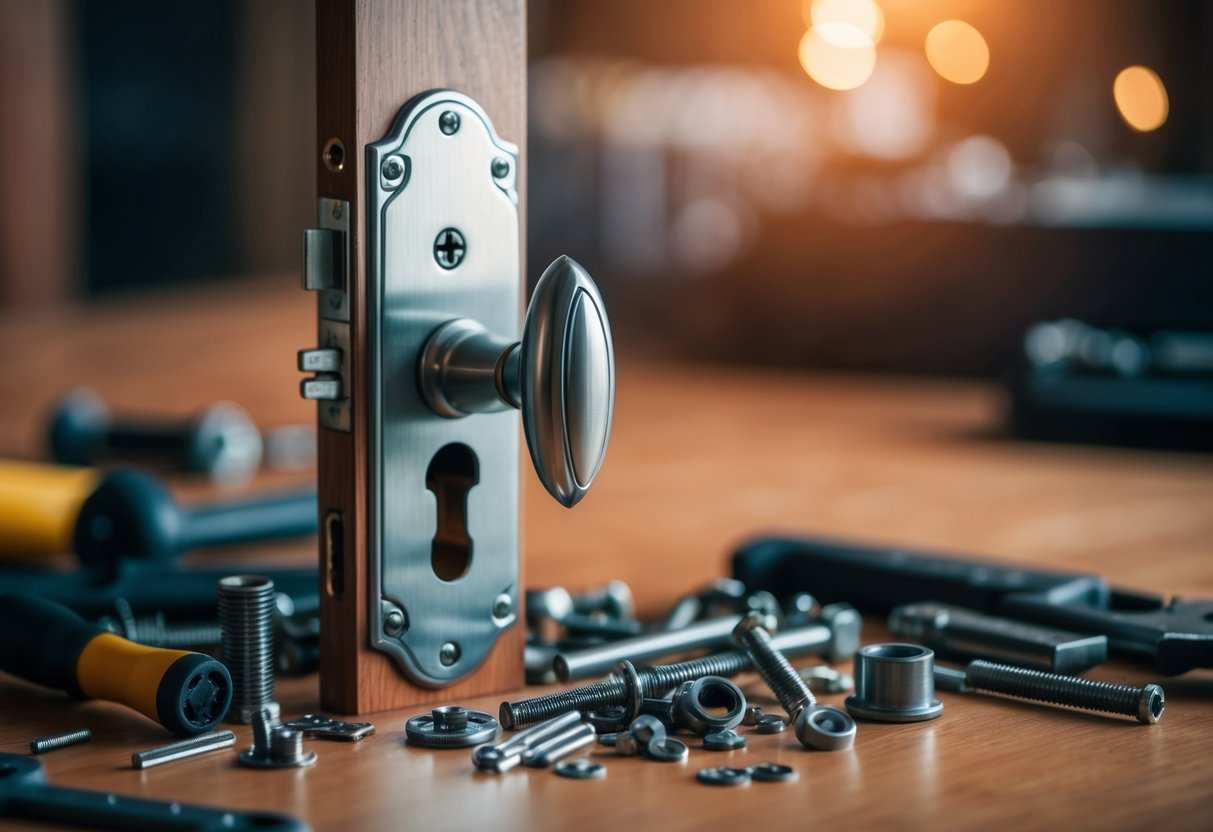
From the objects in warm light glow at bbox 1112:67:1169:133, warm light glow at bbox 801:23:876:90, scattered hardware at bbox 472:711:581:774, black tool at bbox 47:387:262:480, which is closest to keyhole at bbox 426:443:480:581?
scattered hardware at bbox 472:711:581:774

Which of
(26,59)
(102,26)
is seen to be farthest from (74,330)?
(102,26)

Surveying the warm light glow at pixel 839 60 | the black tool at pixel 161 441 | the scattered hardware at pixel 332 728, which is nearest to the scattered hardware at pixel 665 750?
the scattered hardware at pixel 332 728

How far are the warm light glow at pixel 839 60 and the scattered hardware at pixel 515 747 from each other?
332 cm

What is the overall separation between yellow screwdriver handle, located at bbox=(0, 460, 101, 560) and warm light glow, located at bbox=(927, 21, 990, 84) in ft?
10.9

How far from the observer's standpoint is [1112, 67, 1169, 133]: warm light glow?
14.1 ft

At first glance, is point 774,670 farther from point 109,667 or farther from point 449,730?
point 109,667

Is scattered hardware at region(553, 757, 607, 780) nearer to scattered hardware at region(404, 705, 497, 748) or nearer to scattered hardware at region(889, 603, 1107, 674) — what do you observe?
scattered hardware at region(404, 705, 497, 748)

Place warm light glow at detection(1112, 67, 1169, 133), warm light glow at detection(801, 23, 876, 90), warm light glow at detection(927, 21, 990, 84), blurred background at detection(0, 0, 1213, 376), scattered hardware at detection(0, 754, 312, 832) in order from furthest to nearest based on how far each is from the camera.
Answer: warm light glow at detection(1112, 67, 1169, 133), warm light glow at detection(927, 21, 990, 84), warm light glow at detection(801, 23, 876, 90), blurred background at detection(0, 0, 1213, 376), scattered hardware at detection(0, 754, 312, 832)

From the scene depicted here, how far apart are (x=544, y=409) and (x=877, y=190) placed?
→ 2.18 m

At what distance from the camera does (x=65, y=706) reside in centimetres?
68

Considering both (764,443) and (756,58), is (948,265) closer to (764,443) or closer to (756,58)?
(764,443)

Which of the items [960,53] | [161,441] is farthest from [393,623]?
[960,53]

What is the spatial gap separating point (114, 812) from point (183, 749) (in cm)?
9

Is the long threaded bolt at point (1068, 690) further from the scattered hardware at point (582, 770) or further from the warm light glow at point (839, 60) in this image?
the warm light glow at point (839, 60)
